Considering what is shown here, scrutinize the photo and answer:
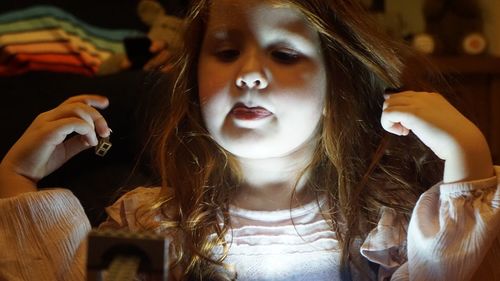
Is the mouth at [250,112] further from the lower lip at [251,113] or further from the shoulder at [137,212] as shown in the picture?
the shoulder at [137,212]

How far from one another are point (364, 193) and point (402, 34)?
1.05 metres

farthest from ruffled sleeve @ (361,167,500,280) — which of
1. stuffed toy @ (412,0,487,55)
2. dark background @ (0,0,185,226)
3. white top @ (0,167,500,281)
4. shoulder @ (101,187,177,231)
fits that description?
stuffed toy @ (412,0,487,55)

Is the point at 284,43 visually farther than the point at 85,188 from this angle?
No

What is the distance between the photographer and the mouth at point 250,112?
87 centimetres

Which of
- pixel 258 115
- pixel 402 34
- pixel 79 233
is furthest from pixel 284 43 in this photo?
pixel 402 34

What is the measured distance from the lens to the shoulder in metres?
0.94

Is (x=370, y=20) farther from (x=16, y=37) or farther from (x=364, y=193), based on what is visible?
(x=16, y=37)

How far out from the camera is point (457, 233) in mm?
803

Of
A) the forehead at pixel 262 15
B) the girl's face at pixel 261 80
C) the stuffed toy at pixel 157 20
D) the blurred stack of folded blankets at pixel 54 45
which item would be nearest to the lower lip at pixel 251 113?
the girl's face at pixel 261 80

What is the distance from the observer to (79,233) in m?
0.88

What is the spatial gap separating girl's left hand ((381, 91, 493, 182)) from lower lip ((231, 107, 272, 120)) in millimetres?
140

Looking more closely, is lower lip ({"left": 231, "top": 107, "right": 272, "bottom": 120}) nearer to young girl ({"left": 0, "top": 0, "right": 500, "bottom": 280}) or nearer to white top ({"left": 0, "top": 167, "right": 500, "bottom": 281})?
young girl ({"left": 0, "top": 0, "right": 500, "bottom": 280})

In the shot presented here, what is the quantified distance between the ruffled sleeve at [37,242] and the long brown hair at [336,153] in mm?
139

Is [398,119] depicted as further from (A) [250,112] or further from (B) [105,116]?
(B) [105,116]
